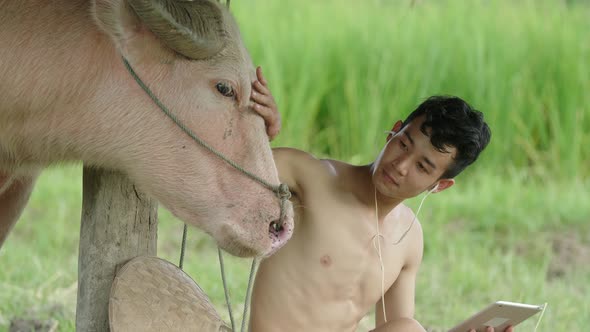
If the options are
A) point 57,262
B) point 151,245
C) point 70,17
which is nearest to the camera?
point 70,17

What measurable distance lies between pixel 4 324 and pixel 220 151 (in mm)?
2025

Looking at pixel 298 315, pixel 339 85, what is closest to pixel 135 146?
pixel 298 315

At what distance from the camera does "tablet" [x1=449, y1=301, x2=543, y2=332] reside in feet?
11.7

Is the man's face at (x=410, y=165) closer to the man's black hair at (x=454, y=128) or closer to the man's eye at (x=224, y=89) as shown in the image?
the man's black hair at (x=454, y=128)

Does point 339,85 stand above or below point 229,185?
below

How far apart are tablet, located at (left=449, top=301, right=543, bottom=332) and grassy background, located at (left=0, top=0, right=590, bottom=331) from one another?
2.35m

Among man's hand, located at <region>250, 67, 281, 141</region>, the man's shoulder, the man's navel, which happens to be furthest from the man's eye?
the man's shoulder

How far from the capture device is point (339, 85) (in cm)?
837

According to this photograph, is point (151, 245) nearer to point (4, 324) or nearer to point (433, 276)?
point (4, 324)

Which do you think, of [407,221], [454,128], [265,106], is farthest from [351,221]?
[265,106]

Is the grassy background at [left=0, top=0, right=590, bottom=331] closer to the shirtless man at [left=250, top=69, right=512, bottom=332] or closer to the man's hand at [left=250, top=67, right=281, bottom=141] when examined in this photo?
the shirtless man at [left=250, top=69, right=512, bottom=332]

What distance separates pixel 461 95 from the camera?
812 centimetres

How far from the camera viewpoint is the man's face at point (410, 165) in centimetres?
346

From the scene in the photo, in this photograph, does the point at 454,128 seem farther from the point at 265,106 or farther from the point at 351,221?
the point at 265,106
